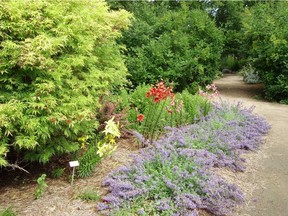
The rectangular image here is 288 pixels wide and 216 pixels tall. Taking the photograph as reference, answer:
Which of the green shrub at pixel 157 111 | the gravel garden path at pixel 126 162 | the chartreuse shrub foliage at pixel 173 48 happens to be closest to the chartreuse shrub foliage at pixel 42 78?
the gravel garden path at pixel 126 162

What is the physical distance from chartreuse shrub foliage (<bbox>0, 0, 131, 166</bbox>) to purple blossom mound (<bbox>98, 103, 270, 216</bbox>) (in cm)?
77

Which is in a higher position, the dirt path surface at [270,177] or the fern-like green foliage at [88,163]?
the fern-like green foliage at [88,163]

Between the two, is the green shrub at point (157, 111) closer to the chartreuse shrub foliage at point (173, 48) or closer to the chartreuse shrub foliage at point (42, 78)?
the chartreuse shrub foliage at point (42, 78)

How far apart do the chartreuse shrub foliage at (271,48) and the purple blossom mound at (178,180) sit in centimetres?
588

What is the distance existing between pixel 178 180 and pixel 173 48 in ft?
21.8

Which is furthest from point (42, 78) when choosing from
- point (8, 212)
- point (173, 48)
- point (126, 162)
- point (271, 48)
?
point (271, 48)

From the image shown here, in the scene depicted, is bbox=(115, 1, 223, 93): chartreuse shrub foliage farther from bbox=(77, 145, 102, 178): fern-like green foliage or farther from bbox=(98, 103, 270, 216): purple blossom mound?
A: bbox=(77, 145, 102, 178): fern-like green foliage

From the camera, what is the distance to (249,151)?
4.79 metres

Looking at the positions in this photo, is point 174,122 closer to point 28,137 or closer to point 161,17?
point 28,137

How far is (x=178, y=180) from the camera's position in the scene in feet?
10.3

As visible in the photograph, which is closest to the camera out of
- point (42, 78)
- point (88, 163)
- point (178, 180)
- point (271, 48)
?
point (42, 78)

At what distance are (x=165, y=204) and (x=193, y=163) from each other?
2.52 ft

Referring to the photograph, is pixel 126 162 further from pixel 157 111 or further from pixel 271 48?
pixel 271 48

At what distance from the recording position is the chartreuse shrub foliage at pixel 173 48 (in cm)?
871
